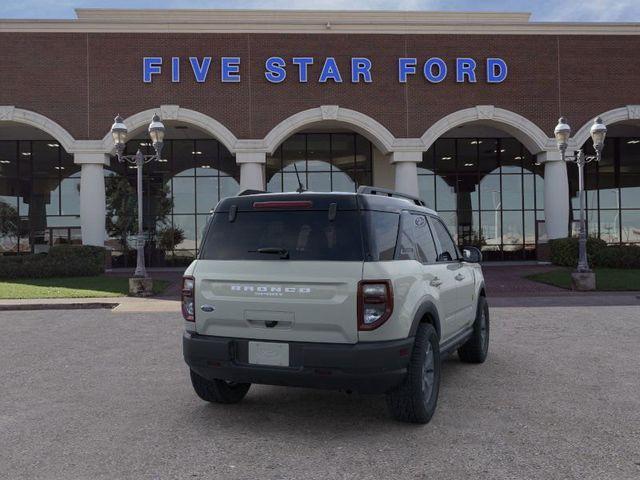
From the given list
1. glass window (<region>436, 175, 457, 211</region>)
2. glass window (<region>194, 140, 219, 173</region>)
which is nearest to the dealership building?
glass window (<region>194, 140, 219, 173</region>)

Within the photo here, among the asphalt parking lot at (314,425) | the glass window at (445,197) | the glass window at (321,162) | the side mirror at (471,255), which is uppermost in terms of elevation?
the glass window at (321,162)

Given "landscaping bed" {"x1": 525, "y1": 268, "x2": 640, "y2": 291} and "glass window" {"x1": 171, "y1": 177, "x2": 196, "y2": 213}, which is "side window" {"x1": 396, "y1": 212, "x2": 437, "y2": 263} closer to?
"landscaping bed" {"x1": 525, "y1": 268, "x2": 640, "y2": 291}

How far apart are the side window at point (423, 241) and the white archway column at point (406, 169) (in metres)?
17.4

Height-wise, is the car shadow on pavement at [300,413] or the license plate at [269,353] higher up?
the license plate at [269,353]

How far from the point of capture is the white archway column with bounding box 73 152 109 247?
874 inches

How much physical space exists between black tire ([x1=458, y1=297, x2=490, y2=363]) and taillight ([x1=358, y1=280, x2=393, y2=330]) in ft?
9.86

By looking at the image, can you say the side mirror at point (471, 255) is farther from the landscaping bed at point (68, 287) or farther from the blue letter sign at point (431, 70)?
the blue letter sign at point (431, 70)

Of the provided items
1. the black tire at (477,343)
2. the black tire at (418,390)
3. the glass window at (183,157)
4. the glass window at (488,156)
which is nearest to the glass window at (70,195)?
the glass window at (183,157)

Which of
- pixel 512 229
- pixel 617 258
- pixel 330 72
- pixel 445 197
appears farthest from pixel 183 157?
pixel 617 258

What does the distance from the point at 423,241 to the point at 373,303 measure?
142cm

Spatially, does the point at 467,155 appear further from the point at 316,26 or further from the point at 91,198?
the point at 91,198

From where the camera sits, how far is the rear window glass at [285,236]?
14.4 feet

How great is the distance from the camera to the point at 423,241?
539 centimetres

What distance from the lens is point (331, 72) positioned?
22.9 m
